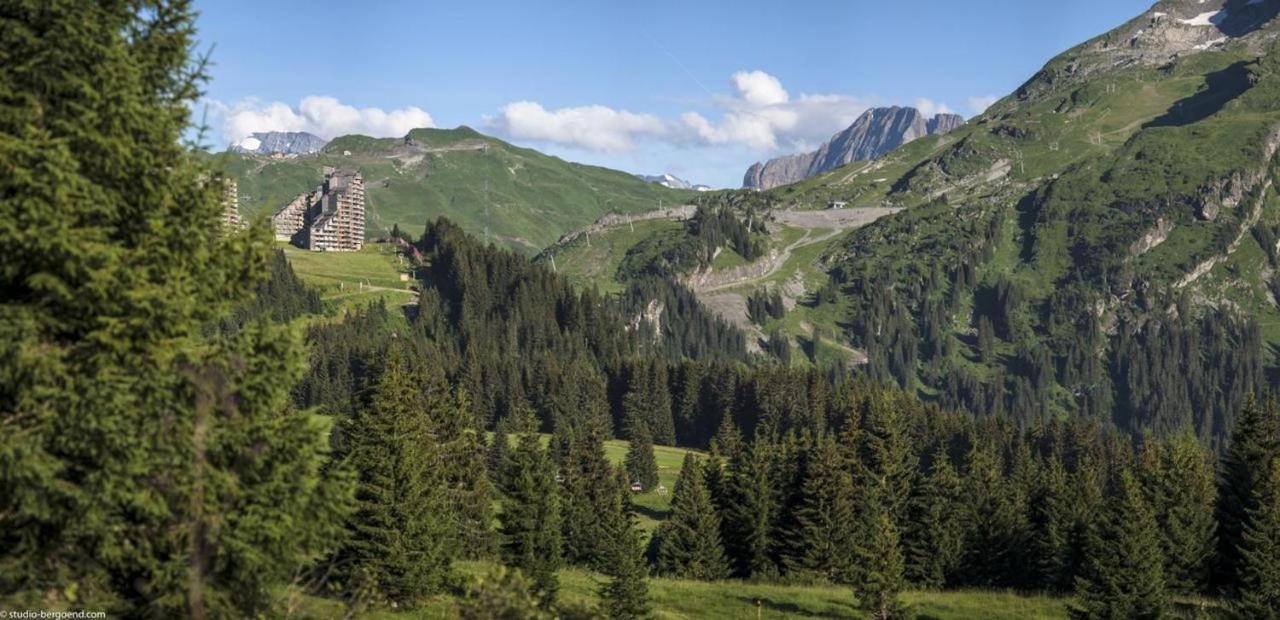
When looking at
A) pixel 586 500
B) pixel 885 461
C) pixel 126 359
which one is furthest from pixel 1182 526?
pixel 126 359

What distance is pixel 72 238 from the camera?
15688 millimetres

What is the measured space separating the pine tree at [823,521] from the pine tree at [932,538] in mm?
5171

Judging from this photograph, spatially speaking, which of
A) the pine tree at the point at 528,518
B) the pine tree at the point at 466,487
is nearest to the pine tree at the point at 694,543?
the pine tree at the point at 466,487

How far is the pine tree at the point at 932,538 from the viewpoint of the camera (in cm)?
7612

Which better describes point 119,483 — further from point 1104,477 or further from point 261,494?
point 1104,477

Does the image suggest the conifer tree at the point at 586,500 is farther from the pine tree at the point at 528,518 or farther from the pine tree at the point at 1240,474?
the pine tree at the point at 1240,474

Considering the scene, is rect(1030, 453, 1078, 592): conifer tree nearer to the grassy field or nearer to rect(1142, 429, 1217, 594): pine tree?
rect(1142, 429, 1217, 594): pine tree

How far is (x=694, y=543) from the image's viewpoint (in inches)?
3044

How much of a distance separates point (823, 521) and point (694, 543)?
36.0 feet

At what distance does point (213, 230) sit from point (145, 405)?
148 inches

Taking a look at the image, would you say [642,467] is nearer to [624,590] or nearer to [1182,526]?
[1182,526]

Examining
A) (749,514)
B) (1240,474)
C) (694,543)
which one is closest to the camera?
(1240,474)

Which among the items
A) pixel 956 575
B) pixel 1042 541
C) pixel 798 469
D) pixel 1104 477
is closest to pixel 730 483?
pixel 798 469

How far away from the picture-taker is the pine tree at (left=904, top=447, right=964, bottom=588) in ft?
250
